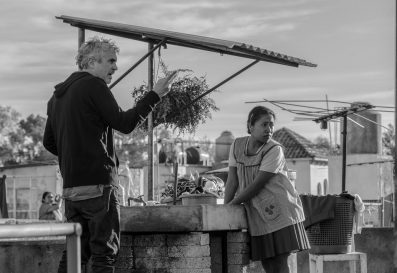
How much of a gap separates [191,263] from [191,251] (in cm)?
9

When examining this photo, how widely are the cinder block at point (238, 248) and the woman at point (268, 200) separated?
0.12 m

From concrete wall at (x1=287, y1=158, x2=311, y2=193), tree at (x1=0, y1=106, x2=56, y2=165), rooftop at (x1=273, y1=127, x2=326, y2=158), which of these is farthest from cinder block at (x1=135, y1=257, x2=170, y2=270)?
tree at (x1=0, y1=106, x2=56, y2=165)

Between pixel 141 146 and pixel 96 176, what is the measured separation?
208 feet

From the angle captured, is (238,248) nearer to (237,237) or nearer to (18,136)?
(237,237)

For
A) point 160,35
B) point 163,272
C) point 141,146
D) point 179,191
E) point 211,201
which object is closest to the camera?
point 163,272

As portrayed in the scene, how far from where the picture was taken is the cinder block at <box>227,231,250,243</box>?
7.28 meters

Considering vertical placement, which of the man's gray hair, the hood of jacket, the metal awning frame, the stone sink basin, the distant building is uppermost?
the metal awning frame

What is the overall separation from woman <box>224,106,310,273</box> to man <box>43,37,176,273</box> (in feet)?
4.63

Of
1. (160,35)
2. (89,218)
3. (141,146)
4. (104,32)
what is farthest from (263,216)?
(141,146)

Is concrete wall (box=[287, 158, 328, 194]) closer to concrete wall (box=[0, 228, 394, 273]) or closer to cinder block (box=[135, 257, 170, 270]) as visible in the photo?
concrete wall (box=[0, 228, 394, 273])

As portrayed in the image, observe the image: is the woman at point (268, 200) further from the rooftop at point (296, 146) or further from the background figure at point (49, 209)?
the rooftop at point (296, 146)

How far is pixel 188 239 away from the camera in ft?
22.8

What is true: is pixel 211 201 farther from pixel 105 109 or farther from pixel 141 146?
pixel 141 146

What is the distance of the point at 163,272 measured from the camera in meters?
6.99
